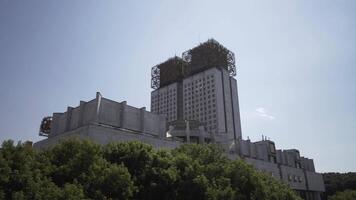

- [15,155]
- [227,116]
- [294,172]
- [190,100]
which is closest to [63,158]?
[15,155]

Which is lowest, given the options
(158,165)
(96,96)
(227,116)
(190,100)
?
(158,165)

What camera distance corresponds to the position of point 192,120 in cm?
8938

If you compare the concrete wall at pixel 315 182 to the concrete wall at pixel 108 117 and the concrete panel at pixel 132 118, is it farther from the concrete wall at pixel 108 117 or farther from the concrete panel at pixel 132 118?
the concrete panel at pixel 132 118

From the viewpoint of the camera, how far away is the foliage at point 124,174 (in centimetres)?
2052

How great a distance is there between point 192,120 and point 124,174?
214 ft

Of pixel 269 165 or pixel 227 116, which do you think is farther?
pixel 227 116

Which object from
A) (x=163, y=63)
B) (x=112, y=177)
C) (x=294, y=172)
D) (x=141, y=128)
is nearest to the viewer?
(x=112, y=177)

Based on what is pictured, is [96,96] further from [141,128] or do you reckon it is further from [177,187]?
[177,187]

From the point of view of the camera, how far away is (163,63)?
13912 cm

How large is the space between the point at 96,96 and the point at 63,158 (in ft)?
86.4

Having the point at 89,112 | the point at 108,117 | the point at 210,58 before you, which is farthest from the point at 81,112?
the point at 210,58

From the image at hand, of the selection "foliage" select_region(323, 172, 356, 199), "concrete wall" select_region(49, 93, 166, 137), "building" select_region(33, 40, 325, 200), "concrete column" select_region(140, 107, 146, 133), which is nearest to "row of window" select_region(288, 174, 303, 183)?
"building" select_region(33, 40, 325, 200)

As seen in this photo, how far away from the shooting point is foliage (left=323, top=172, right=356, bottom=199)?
100m

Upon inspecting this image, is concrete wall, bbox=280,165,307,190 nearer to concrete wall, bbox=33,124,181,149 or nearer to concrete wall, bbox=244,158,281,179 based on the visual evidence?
concrete wall, bbox=244,158,281,179
